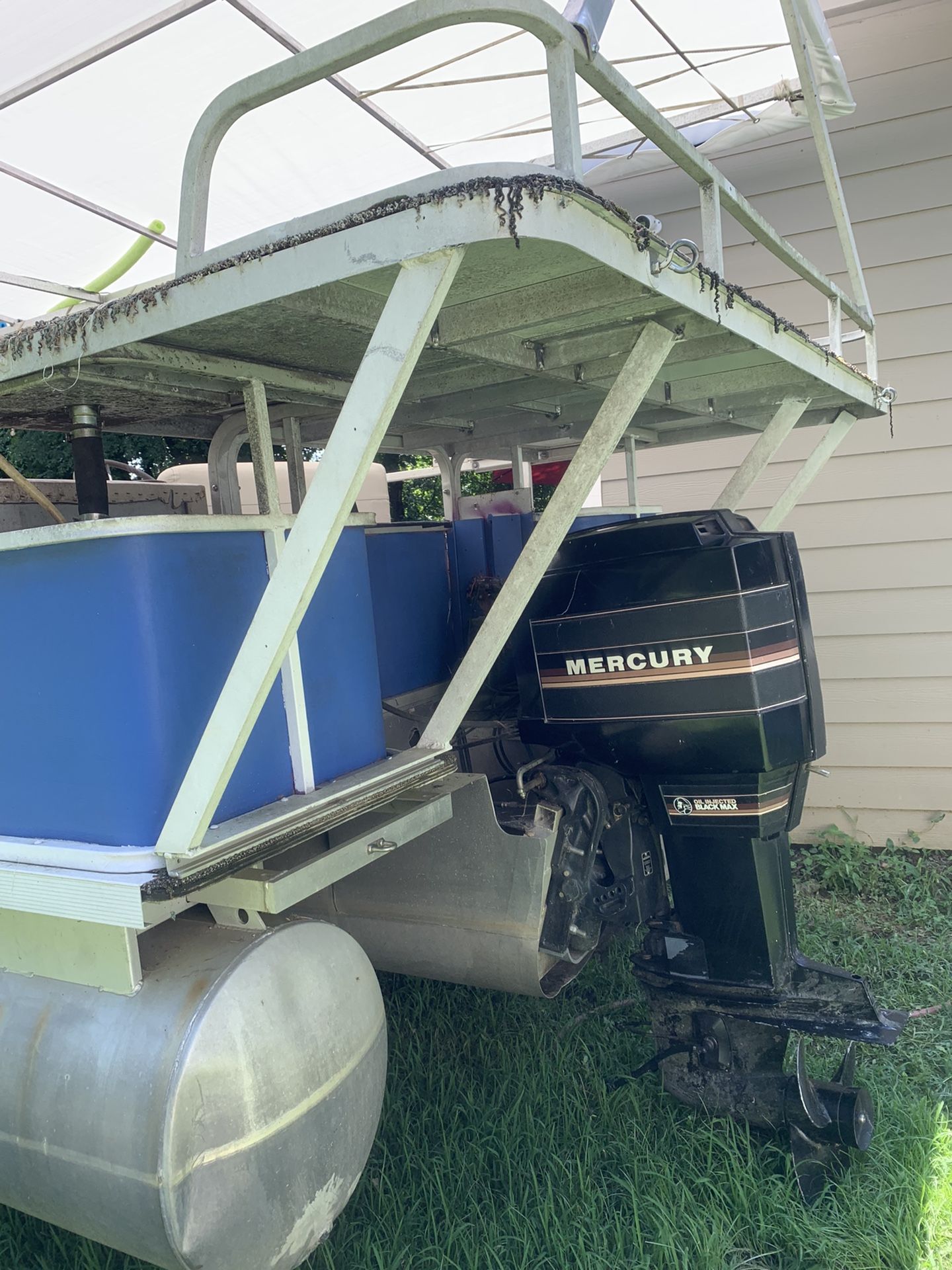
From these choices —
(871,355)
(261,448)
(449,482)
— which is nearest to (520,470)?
(449,482)

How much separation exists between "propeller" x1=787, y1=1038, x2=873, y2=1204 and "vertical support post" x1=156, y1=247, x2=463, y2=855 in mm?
1588

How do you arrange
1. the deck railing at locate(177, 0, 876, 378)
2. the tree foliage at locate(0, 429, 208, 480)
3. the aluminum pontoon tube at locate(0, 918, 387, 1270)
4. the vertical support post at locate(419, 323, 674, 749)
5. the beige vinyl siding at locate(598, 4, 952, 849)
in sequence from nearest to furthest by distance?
the deck railing at locate(177, 0, 876, 378), the aluminum pontoon tube at locate(0, 918, 387, 1270), the vertical support post at locate(419, 323, 674, 749), the beige vinyl siding at locate(598, 4, 952, 849), the tree foliage at locate(0, 429, 208, 480)

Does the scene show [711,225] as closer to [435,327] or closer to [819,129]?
[435,327]

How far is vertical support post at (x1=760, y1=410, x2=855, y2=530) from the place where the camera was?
3113 mm

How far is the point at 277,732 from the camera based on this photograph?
71.1 inches

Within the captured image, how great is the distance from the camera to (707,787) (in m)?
2.22

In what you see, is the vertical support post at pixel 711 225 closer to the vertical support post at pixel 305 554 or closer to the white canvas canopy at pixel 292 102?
the vertical support post at pixel 305 554

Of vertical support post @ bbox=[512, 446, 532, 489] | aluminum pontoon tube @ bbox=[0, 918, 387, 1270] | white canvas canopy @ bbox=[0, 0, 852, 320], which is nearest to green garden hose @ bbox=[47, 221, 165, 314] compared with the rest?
white canvas canopy @ bbox=[0, 0, 852, 320]

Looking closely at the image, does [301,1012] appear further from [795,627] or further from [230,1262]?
[795,627]

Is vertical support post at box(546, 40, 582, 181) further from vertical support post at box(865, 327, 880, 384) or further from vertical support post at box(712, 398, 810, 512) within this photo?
vertical support post at box(865, 327, 880, 384)

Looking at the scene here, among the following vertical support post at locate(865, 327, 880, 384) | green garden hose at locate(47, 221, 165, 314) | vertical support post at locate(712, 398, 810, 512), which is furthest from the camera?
green garden hose at locate(47, 221, 165, 314)

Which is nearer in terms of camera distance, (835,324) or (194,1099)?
(194,1099)

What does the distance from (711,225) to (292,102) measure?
215cm

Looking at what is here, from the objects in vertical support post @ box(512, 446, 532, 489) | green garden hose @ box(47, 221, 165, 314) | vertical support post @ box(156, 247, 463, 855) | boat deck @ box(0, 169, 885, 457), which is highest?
green garden hose @ box(47, 221, 165, 314)
